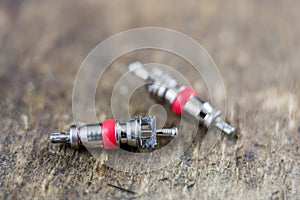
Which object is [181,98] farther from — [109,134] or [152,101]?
[109,134]

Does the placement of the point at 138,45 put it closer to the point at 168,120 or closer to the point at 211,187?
the point at 168,120

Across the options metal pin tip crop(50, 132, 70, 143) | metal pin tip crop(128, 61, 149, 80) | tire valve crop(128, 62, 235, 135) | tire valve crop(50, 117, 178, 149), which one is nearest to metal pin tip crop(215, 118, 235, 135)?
tire valve crop(128, 62, 235, 135)

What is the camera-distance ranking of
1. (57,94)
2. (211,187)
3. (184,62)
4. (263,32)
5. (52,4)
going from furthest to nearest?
(52,4) < (263,32) < (184,62) < (57,94) < (211,187)

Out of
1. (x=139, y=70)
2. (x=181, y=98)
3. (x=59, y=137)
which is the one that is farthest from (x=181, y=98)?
(x=59, y=137)

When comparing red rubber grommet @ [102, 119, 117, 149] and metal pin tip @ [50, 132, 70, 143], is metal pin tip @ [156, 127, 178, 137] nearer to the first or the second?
red rubber grommet @ [102, 119, 117, 149]

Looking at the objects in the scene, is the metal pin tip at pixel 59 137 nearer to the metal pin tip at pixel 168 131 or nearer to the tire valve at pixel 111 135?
the tire valve at pixel 111 135

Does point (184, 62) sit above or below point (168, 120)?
above

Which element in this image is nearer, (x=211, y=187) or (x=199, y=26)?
(x=211, y=187)

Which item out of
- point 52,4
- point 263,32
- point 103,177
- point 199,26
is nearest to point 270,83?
point 263,32
